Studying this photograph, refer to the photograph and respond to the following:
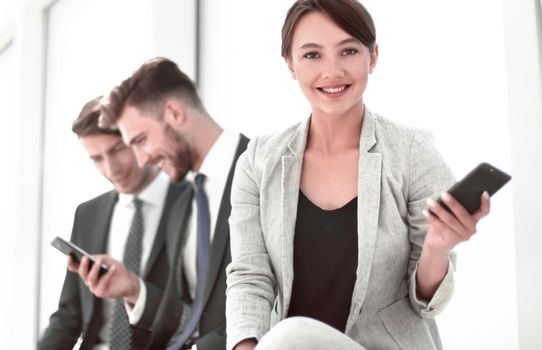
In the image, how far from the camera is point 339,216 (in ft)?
4.46

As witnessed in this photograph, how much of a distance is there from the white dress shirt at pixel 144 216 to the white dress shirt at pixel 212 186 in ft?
0.41

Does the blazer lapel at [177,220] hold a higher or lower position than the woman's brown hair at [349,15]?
lower

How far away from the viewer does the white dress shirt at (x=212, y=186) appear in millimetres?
2443

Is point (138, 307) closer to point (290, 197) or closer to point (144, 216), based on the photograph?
point (144, 216)

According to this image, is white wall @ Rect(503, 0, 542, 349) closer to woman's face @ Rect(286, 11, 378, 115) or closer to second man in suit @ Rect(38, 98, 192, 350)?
woman's face @ Rect(286, 11, 378, 115)

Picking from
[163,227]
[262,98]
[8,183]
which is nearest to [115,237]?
[163,227]

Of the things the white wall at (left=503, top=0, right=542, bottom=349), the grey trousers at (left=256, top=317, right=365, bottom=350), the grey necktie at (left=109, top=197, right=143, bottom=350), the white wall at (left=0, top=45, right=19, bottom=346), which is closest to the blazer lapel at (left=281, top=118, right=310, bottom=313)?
the grey trousers at (left=256, top=317, right=365, bottom=350)

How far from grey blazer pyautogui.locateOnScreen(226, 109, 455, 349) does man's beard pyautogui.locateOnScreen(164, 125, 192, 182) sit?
1079 mm

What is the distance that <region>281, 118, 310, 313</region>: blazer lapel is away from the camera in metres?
1.34

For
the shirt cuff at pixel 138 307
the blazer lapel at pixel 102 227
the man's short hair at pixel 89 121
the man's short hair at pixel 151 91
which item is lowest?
the shirt cuff at pixel 138 307

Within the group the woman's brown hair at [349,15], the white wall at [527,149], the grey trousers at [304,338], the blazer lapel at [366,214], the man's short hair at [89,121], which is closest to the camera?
the grey trousers at [304,338]

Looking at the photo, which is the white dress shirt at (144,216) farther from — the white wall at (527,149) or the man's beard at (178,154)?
the white wall at (527,149)

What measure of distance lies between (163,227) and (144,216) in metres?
0.09

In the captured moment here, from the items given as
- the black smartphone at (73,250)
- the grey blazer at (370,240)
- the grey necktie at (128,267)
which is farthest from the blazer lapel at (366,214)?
the black smartphone at (73,250)
